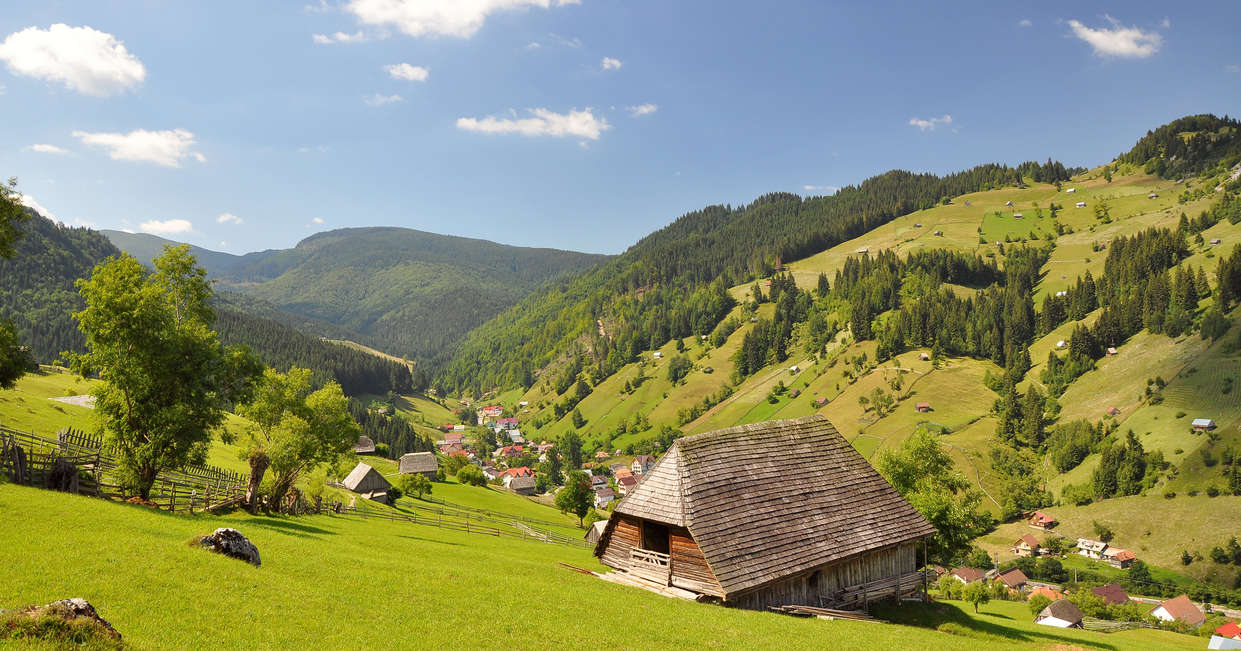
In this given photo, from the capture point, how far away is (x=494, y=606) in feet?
60.8

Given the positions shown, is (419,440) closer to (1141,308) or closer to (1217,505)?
(1217,505)

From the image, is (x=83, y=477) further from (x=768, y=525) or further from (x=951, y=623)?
(x=951, y=623)

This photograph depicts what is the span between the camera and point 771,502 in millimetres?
26062

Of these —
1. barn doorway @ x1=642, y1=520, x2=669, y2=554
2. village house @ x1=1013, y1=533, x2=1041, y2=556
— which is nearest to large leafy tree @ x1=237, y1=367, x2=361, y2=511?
barn doorway @ x1=642, y1=520, x2=669, y2=554

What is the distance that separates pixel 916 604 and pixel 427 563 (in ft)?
82.0

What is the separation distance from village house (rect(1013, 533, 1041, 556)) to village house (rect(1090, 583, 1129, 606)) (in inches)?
849

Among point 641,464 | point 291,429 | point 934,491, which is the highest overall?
point 291,429

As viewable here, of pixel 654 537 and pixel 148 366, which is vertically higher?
pixel 148 366

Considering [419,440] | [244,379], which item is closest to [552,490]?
[419,440]

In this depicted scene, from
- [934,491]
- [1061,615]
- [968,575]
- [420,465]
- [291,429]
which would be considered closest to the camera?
[291,429]

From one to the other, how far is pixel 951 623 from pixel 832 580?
22.2 ft

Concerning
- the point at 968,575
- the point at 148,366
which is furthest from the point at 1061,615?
the point at 148,366

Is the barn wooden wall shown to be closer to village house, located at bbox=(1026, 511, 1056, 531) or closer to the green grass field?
the green grass field

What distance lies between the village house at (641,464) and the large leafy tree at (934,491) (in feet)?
415
